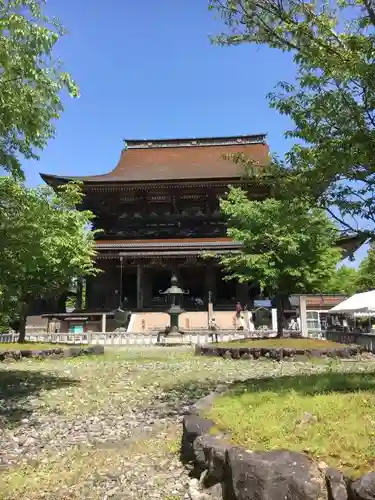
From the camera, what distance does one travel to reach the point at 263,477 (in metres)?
3.51

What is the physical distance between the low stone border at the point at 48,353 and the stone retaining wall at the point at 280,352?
182 inches

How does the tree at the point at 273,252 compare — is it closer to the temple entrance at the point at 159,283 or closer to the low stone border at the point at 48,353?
the low stone border at the point at 48,353

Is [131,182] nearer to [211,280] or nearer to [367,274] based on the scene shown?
[211,280]

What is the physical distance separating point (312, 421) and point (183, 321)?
21.2m

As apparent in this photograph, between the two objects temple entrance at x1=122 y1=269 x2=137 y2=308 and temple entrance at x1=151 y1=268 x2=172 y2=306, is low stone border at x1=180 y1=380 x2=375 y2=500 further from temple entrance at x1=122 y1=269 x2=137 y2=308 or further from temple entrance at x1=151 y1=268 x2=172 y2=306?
temple entrance at x1=122 y1=269 x2=137 y2=308

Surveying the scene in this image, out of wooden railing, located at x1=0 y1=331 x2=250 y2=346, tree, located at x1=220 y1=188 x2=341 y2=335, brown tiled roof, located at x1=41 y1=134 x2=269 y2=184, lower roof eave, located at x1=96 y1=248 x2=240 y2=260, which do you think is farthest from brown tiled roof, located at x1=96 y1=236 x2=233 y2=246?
tree, located at x1=220 y1=188 x2=341 y2=335

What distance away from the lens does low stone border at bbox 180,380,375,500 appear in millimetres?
3295

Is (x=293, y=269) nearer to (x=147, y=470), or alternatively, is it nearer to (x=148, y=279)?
(x=147, y=470)

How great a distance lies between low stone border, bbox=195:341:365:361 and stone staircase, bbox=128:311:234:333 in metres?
9.20

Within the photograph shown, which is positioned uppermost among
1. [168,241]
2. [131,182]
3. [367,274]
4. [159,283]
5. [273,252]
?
[131,182]

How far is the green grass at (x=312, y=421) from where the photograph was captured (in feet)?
12.1

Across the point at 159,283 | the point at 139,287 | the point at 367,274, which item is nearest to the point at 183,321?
the point at 139,287

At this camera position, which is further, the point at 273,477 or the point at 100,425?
the point at 100,425

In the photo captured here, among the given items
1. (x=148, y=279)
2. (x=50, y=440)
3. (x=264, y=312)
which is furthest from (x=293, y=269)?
(x=148, y=279)
